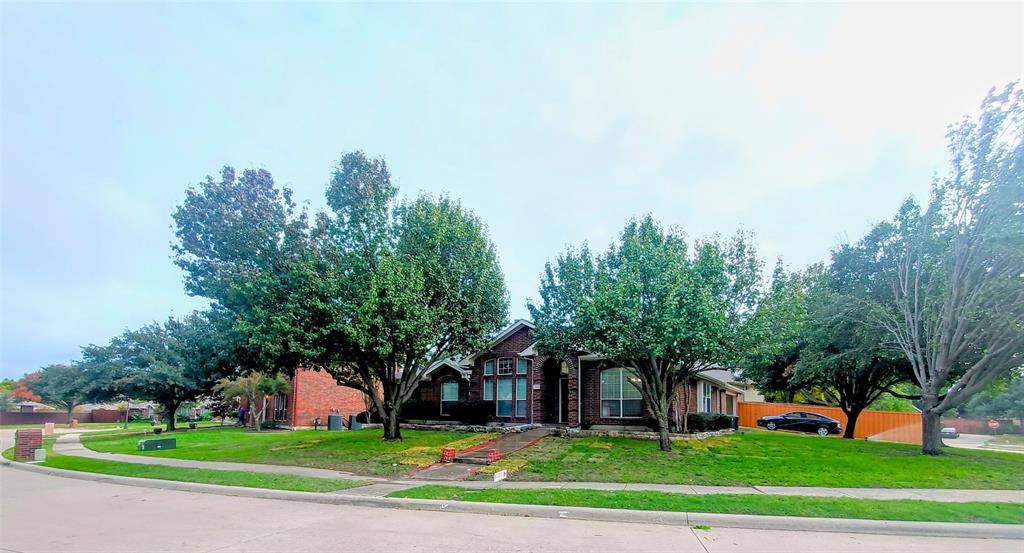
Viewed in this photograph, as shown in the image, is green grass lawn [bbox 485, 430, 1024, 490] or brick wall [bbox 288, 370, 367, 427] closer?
green grass lawn [bbox 485, 430, 1024, 490]

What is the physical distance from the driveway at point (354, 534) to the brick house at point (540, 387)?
13.6 m

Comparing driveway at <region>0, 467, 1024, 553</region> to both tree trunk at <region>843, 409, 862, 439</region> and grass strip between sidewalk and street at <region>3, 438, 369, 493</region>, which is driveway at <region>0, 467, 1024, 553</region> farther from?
tree trunk at <region>843, 409, 862, 439</region>

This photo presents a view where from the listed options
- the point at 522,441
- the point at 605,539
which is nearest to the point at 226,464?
the point at 522,441

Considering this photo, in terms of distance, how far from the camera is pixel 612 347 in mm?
18484

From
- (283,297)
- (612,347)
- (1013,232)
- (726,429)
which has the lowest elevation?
(726,429)

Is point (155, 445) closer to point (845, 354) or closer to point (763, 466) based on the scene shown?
point (763, 466)

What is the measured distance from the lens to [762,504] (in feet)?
34.0

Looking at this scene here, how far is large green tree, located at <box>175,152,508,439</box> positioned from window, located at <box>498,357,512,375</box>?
450 cm

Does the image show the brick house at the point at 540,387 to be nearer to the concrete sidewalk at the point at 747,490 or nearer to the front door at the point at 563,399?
the front door at the point at 563,399

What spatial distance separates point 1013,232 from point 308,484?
1947 cm

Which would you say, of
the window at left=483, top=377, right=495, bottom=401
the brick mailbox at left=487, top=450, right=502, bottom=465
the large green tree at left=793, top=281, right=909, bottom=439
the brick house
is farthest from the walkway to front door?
the large green tree at left=793, top=281, right=909, bottom=439

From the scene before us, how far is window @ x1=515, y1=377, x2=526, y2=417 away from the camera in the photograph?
2673cm

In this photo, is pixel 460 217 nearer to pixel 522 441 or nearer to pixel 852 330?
pixel 522 441

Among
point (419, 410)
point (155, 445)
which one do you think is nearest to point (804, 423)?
point (419, 410)
